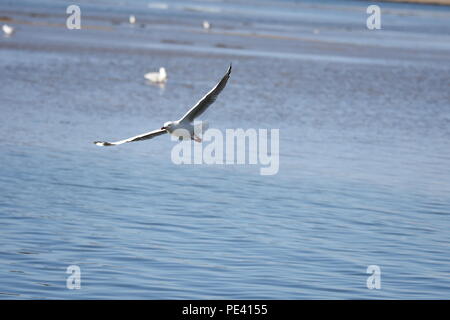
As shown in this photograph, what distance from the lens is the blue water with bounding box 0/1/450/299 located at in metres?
12.6

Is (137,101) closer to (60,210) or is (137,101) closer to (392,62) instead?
(60,210)

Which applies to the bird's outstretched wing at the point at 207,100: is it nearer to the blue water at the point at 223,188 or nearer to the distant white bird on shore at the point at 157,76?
the blue water at the point at 223,188

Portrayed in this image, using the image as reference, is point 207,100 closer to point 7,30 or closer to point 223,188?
point 223,188

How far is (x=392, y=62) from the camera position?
43938 mm

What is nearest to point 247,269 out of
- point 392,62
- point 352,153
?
point 352,153

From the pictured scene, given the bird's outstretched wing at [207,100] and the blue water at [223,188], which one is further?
the blue water at [223,188]

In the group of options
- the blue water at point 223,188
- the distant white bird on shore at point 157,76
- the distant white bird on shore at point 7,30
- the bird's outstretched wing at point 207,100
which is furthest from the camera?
the distant white bird on shore at point 7,30

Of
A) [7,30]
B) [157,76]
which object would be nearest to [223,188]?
[157,76]

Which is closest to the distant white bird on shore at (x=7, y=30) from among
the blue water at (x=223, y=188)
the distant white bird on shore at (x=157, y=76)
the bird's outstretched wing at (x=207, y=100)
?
the blue water at (x=223, y=188)

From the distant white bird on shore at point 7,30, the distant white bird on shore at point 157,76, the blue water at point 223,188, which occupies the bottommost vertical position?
the blue water at point 223,188

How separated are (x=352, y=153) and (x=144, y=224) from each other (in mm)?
7955

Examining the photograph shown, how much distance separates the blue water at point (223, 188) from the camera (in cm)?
1263

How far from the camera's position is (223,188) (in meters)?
17.9

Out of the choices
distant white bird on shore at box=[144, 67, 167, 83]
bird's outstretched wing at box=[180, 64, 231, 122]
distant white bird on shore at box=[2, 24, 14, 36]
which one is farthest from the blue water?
distant white bird on shore at box=[2, 24, 14, 36]
